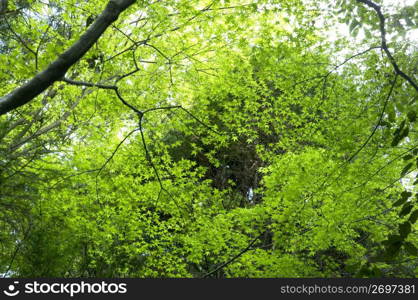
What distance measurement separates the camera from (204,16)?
8797 millimetres

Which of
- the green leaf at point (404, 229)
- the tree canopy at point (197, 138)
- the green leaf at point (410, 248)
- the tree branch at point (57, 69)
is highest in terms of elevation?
the tree canopy at point (197, 138)

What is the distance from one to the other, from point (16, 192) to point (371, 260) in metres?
5.11

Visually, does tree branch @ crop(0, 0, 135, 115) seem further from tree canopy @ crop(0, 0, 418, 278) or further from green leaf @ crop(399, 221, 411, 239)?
tree canopy @ crop(0, 0, 418, 278)

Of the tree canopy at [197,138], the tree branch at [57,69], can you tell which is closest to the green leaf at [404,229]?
the tree branch at [57,69]

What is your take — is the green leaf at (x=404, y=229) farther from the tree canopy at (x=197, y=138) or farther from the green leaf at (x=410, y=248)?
the tree canopy at (x=197, y=138)

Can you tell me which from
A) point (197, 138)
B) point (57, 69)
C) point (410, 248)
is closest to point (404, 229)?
point (410, 248)

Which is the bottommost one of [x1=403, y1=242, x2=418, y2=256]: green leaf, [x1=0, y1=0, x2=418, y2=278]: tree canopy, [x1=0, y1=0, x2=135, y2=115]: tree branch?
[x1=403, y1=242, x2=418, y2=256]: green leaf

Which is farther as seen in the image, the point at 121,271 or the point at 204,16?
the point at 121,271

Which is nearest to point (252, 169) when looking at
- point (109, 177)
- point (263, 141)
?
point (263, 141)

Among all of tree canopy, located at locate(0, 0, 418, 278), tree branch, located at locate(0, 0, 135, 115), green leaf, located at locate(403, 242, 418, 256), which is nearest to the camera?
green leaf, located at locate(403, 242, 418, 256)

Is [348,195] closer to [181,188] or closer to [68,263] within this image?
[181,188]

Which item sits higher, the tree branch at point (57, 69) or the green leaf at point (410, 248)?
the tree branch at point (57, 69)

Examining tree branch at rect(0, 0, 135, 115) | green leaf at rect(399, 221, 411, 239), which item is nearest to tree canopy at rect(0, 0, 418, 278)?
tree branch at rect(0, 0, 135, 115)

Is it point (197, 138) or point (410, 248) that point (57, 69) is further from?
point (197, 138)
